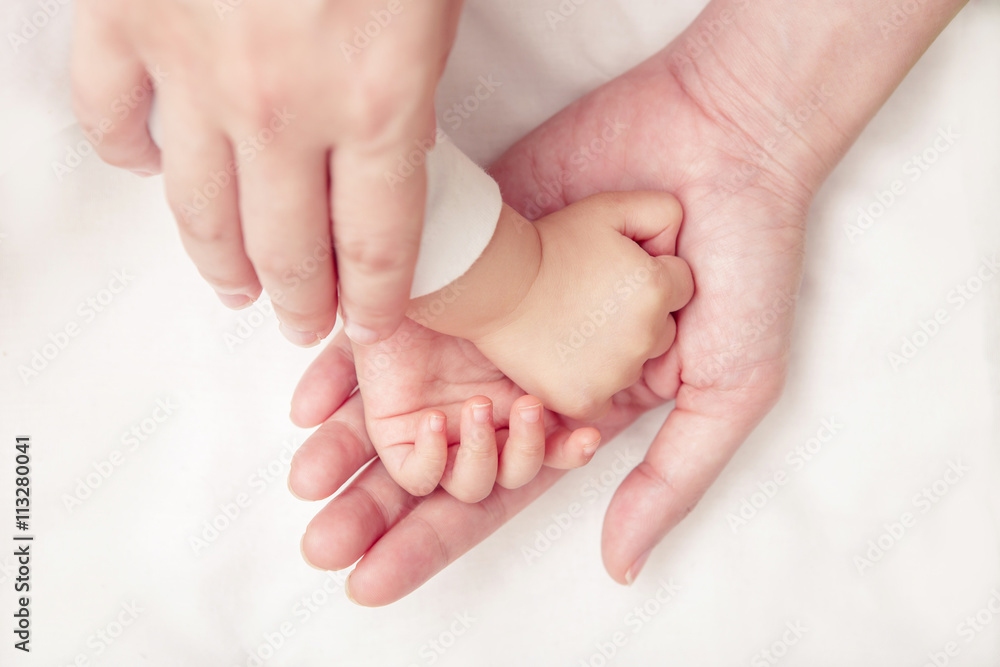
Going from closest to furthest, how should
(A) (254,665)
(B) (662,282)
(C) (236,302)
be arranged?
(C) (236,302)
(B) (662,282)
(A) (254,665)

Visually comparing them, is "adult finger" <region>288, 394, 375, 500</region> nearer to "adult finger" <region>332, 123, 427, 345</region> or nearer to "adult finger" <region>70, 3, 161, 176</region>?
"adult finger" <region>332, 123, 427, 345</region>

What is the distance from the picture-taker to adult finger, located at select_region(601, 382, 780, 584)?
1.13 meters

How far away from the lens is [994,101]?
1298 mm

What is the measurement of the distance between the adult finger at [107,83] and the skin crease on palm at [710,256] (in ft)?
1.49

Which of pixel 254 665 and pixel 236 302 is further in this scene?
pixel 254 665

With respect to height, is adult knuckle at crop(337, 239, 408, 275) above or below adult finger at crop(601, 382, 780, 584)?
above

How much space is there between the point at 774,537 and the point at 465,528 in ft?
1.94

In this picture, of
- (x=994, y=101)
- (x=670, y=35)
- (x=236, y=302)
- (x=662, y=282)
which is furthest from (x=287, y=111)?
(x=994, y=101)

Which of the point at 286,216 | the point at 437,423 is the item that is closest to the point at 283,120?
the point at 286,216

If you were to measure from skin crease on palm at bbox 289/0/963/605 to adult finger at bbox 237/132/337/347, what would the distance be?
1.06 feet

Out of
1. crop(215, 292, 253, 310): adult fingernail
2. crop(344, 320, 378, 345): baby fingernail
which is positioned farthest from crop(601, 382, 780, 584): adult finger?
crop(215, 292, 253, 310): adult fingernail

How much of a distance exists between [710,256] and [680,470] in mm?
345

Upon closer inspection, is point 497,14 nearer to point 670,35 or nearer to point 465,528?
point 670,35

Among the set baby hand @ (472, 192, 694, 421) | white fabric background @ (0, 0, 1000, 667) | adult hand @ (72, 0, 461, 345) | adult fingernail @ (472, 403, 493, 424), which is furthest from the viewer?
white fabric background @ (0, 0, 1000, 667)
